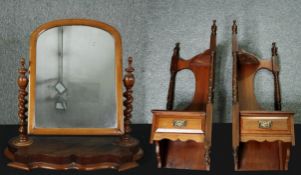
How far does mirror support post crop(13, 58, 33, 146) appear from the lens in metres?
1.41

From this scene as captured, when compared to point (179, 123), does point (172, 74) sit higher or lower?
higher

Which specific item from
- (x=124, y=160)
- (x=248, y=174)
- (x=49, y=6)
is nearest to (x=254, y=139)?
(x=248, y=174)

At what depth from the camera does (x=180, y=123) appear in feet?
4.56

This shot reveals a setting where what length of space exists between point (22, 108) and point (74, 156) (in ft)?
0.86

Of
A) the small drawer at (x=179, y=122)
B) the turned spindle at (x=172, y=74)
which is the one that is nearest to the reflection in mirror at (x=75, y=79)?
the small drawer at (x=179, y=122)

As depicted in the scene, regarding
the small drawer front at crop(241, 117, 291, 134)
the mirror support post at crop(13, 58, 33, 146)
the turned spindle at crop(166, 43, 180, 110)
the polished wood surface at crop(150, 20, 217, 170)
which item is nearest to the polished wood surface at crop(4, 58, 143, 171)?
the mirror support post at crop(13, 58, 33, 146)

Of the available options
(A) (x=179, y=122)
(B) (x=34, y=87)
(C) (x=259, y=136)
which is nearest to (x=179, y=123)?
(A) (x=179, y=122)

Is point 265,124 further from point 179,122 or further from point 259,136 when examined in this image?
point 179,122

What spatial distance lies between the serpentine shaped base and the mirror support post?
0.08 ft

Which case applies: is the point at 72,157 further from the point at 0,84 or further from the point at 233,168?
the point at 0,84

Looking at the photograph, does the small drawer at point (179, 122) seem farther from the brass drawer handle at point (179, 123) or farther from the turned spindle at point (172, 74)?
the turned spindle at point (172, 74)

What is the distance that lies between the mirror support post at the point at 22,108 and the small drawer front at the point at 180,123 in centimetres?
48

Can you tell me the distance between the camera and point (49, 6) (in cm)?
193

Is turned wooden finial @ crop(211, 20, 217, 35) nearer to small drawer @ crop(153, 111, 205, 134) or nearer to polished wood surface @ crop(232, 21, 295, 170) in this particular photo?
polished wood surface @ crop(232, 21, 295, 170)
